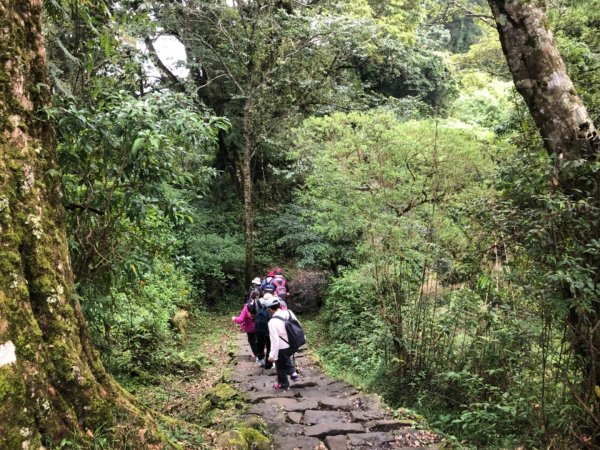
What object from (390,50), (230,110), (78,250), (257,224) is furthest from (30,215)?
(390,50)

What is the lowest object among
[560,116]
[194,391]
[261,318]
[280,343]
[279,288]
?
[194,391]

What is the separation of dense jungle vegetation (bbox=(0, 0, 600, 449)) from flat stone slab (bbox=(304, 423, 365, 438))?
1.12 meters

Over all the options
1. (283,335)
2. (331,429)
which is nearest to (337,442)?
(331,429)

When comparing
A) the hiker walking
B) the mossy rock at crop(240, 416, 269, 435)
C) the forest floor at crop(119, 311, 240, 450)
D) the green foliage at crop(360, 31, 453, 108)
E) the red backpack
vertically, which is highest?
the green foliage at crop(360, 31, 453, 108)

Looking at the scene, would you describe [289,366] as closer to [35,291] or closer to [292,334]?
[292,334]

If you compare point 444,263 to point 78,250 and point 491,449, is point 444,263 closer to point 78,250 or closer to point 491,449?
point 491,449

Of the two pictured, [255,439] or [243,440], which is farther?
[255,439]

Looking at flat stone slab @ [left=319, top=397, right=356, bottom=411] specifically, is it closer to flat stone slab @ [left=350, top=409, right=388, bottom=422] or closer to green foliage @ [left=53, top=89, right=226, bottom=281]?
flat stone slab @ [left=350, top=409, right=388, bottom=422]

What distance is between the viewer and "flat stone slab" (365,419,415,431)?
5.16m

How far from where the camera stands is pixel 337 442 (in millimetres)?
4723

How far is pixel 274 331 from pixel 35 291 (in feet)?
13.1

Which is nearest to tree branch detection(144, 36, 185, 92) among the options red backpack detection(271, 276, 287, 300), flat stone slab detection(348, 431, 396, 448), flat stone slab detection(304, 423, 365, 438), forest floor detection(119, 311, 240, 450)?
forest floor detection(119, 311, 240, 450)

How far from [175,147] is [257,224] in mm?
13459

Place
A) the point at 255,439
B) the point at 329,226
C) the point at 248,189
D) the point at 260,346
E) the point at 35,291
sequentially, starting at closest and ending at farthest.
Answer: the point at 35,291 < the point at 255,439 < the point at 260,346 < the point at 329,226 < the point at 248,189
